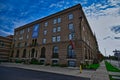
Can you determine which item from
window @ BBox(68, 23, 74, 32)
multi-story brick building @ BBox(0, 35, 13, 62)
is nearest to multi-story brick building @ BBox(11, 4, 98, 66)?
window @ BBox(68, 23, 74, 32)

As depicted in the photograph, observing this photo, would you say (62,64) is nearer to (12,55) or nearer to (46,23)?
(46,23)

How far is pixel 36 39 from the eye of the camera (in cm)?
3650

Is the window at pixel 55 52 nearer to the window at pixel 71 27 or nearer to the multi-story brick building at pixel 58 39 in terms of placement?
the multi-story brick building at pixel 58 39

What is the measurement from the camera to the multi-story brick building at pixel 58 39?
2516 centimetres

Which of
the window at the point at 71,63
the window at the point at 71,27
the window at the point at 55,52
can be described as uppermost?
the window at the point at 71,27

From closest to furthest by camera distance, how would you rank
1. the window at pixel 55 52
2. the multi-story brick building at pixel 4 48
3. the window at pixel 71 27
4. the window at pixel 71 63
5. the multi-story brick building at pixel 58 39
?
1. the window at pixel 71 63
2. the multi-story brick building at pixel 58 39
3. the window at pixel 71 27
4. the window at pixel 55 52
5. the multi-story brick building at pixel 4 48

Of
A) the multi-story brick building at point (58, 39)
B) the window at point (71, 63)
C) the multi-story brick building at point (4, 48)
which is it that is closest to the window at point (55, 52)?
the multi-story brick building at point (58, 39)

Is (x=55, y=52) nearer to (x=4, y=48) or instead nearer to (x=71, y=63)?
(x=71, y=63)

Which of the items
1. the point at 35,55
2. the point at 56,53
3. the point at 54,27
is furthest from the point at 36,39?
the point at 56,53

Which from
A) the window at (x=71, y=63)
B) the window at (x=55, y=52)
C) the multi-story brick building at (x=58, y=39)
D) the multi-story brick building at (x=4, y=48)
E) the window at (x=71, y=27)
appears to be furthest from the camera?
the multi-story brick building at (x=4, y=48)

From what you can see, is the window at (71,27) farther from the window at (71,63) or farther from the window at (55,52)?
the window at (71,63)

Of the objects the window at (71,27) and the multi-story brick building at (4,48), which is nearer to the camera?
the window at (71,27)

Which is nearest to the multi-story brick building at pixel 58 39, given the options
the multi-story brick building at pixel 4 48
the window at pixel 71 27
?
the window at pixel 71 27

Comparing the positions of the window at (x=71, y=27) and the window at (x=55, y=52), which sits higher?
the window at (x=71, y=27)
